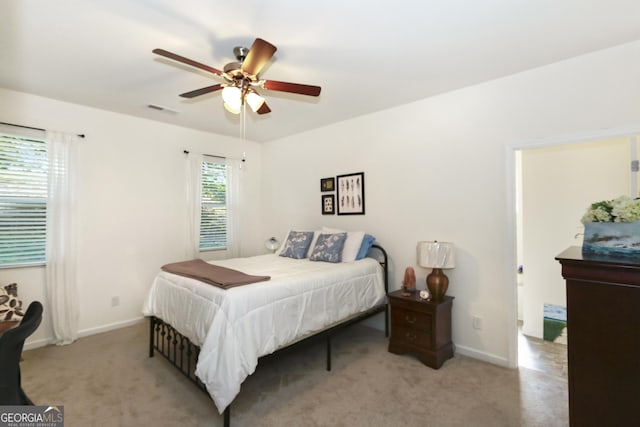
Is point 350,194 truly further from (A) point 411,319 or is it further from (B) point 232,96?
(B) point 232,96

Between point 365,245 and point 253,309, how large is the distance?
1769mm

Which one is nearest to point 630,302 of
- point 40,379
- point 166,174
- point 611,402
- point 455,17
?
point 611,402

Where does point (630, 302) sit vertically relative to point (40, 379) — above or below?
above

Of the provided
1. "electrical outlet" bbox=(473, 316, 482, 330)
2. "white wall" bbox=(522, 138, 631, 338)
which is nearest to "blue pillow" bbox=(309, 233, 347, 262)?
"electrical outlet" bbox=(473, 316, 482, 330)

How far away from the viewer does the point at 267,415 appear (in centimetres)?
208

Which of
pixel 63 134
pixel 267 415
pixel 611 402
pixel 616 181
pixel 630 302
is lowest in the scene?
pixel 267 415

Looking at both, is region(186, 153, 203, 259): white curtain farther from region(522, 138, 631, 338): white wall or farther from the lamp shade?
region(522, 138, 631, 338): white wall

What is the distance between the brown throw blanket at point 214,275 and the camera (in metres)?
2.25

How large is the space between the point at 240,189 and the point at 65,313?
2.68 metres

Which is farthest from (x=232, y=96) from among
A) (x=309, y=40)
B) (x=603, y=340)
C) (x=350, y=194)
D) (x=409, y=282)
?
(x=603, y=340)

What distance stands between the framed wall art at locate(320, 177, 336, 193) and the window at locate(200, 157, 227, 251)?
1587 millimetres

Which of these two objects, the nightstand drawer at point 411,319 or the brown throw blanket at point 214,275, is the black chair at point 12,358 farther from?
the nightstand drawer at point 411,319

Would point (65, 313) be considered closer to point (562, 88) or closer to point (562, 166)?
point (562, 88)

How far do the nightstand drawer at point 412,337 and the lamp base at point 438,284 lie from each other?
0.36m
